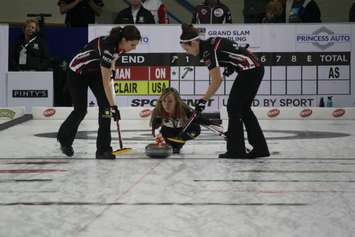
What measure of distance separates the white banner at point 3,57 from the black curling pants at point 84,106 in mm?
5263

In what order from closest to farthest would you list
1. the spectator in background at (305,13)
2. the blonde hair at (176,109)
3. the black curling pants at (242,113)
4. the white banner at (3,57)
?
the black curling pants at (242,113)
the blonde hair at (176,109)
the white banner at (3,57)
the spectator in background at (305,13)

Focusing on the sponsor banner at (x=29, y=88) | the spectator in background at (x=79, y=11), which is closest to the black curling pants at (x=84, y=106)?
the sponsor banner at (x=29, y=88)

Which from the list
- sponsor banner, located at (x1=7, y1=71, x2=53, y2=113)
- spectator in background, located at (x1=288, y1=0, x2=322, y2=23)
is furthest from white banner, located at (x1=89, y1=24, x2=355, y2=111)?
sponsor banner, located at (x1=7, y1=71, x2=53, y2=113)

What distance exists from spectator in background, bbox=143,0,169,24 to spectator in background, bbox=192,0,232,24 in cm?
61

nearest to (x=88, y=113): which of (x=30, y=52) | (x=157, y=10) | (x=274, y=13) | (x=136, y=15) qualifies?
(x=30, y=52)

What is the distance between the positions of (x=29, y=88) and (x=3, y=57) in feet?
2.22

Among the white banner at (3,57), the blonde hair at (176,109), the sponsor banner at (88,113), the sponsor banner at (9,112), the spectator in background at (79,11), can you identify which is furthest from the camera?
Result: the spectator in background at (79,11)

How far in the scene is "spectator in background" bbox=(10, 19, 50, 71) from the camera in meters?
13.0

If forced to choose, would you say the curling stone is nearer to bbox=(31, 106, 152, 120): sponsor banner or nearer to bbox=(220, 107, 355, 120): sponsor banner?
bbox=(31, 106, 152, 120): sponsor banner

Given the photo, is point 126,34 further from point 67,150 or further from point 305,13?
point 305,13

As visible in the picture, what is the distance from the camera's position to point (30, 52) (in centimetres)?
1302

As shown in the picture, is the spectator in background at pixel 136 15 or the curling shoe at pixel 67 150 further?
the spectator in background at pixel 136 15

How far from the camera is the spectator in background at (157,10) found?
13904 mm

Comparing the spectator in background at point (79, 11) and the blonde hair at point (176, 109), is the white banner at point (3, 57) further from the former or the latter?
the blonde hair at point (176, 109)
